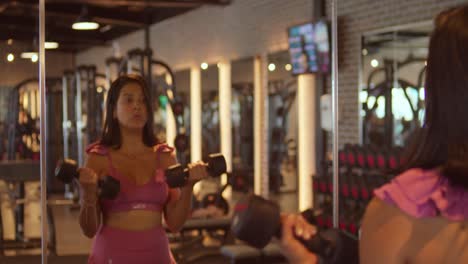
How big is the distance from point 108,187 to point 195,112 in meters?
7.84

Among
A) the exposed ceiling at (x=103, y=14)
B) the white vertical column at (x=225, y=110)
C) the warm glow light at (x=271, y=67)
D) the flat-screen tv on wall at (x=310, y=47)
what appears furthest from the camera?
the white vertical column at (x=225, y=110)

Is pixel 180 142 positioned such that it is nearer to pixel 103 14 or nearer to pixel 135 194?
pixel 103 14

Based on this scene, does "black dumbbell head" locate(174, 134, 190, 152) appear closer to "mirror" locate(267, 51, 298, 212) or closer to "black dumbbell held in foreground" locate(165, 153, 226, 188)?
"mirror" locate(267, 51, 298, 212)

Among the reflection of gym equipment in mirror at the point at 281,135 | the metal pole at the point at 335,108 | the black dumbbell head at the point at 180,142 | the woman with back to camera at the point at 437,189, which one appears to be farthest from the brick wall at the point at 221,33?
the woman with back to camera at the point at 437,189

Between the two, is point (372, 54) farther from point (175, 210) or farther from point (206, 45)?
point (175, 210)

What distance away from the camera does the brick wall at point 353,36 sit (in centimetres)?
659

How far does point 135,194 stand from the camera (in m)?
2.74

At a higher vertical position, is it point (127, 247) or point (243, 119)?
point (243, 119)

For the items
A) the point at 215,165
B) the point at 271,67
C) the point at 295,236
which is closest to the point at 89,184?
the point at 215,165

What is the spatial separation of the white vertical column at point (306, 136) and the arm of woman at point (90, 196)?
508cm

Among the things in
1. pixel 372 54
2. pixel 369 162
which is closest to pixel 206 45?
pixel 372 54

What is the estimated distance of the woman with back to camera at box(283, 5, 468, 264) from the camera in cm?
122

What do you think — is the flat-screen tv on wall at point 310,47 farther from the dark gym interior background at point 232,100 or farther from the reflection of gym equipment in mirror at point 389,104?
the reflection of gym equipment in mirror at point 389,104

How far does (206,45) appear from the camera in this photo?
32.6 ft
